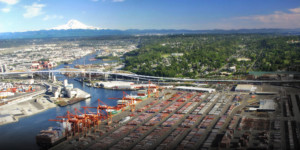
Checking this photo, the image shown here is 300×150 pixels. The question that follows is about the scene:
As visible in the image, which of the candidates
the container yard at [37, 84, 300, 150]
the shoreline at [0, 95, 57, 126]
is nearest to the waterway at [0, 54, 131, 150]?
the shoreline at [0, 95, 57, 126]

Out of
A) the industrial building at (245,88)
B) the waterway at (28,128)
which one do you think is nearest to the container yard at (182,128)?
the waterway at (28,128)

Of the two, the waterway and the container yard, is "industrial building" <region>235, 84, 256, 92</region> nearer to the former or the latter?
the container yard

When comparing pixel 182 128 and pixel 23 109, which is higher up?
pixel 182 128

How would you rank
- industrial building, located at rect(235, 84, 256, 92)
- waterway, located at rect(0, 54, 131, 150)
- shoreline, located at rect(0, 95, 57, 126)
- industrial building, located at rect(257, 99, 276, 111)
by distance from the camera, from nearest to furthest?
waterway, located at rect(0, 54, 131, 150) < industrial building, located at rect(257, 99, 276, 111) < shoreline, located at rect(0, 95, 57, 126) < industrial building, located at rect(235, 84, 256, 92)

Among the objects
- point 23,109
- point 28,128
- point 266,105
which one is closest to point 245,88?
point 266,105

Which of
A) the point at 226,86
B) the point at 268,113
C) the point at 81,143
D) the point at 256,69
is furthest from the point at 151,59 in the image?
the point at 81,143

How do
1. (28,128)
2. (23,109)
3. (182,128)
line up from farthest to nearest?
(23,109), (28,128), (182,128)

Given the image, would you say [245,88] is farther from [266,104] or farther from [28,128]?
[28,128]

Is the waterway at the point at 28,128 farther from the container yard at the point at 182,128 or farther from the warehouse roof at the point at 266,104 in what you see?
the warehouse roof at the point at 266,104
